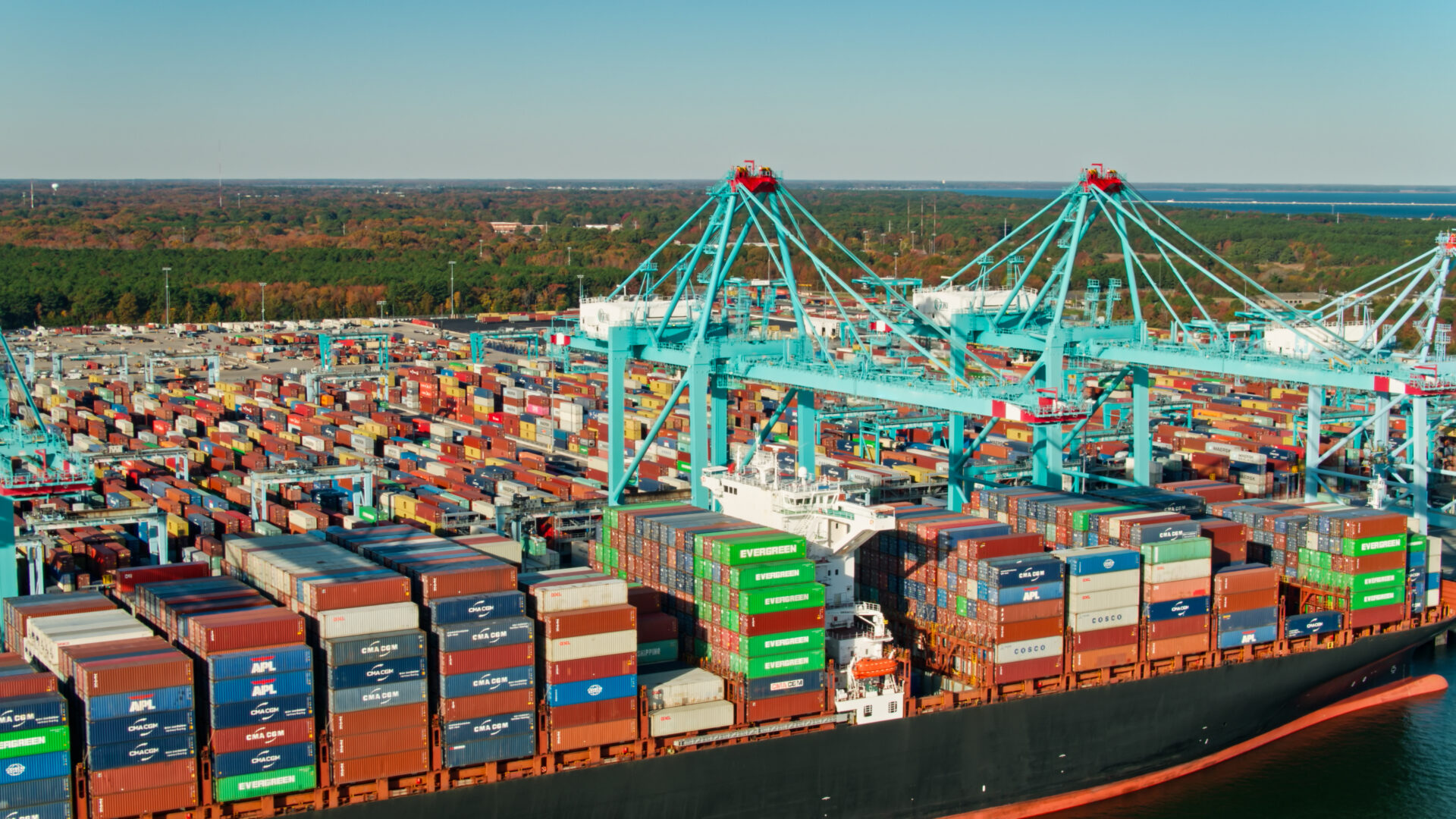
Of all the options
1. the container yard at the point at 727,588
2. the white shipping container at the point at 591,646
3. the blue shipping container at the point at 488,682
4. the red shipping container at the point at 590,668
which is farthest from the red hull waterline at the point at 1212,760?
the blue shipping container at the point at 488,682

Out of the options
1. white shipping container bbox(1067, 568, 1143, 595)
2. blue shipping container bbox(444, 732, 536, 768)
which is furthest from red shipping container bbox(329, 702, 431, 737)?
white shipping container bbox(1067, 568, 1143, 595)

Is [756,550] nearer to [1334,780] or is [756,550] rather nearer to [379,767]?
[379,767]

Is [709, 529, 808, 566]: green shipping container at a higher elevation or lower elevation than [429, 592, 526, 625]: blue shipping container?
higher

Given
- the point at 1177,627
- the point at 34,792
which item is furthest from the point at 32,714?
the point at 1177,627

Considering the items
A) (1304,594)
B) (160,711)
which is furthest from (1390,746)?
(160,711)

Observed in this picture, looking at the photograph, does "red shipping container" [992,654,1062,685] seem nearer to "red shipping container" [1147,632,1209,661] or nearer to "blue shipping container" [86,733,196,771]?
"red shipping container" [1147,632,1209,661]

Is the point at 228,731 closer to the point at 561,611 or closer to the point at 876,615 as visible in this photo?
the point at 561,611
